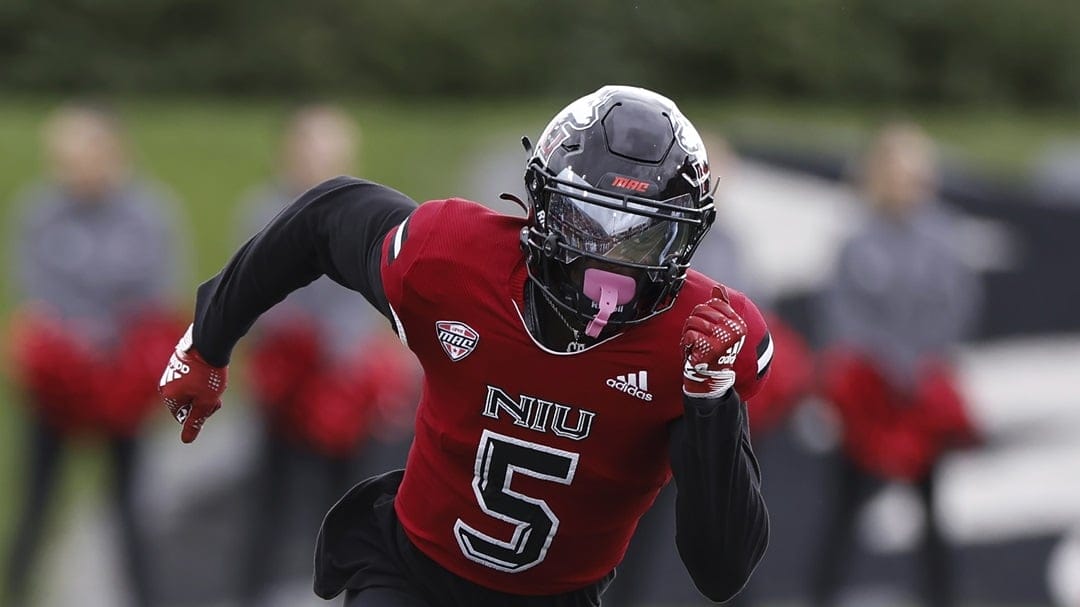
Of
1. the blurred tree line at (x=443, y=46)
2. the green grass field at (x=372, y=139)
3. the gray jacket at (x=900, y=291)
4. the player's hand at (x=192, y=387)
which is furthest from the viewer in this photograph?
the blurred tree line at (x=443, y=46)

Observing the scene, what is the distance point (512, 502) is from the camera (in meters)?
3.64

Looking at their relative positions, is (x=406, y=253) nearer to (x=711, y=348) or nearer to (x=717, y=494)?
(x=711, y=348)

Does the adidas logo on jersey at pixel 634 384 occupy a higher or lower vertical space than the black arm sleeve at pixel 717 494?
higher

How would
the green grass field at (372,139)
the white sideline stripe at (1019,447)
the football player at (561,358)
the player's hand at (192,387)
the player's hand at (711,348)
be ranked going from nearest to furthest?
1. the player's hand at (711,348)
2. the football player at (561,358)
3. the player's hand at (192,387)
4. the white sideline stripe at (1019,447)
5. the green grass field at (372,139)

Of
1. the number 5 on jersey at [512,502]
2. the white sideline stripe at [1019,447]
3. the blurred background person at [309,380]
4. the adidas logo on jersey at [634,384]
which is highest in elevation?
the adidas logo on jersey at [634,384]

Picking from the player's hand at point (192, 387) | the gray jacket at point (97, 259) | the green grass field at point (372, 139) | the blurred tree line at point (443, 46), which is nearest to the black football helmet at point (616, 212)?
the player's hand at point (192, 387)

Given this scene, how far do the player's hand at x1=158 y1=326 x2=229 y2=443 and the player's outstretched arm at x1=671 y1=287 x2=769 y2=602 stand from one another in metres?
1.12

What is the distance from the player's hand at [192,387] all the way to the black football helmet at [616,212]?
87 centimetres

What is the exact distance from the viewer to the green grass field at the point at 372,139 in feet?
35.9

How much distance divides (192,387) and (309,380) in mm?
3251

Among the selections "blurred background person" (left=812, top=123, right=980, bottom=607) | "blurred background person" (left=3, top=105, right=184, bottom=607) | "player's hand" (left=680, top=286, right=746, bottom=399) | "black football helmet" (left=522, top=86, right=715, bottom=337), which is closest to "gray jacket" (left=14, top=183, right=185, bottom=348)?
"blurred background person" (left=3, top=105, right=184, bottom=607)

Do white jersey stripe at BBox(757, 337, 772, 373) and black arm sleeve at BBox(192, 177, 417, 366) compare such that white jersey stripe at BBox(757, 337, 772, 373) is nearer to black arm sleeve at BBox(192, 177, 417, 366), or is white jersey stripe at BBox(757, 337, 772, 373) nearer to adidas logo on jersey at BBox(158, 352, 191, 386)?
black arm sleeve at BBox(192, 177, 417, 366)

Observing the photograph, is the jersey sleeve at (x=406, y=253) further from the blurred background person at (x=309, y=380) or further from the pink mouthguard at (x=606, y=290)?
the blurred background person at (x=309, y=380)

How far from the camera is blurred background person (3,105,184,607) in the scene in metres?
6.96
